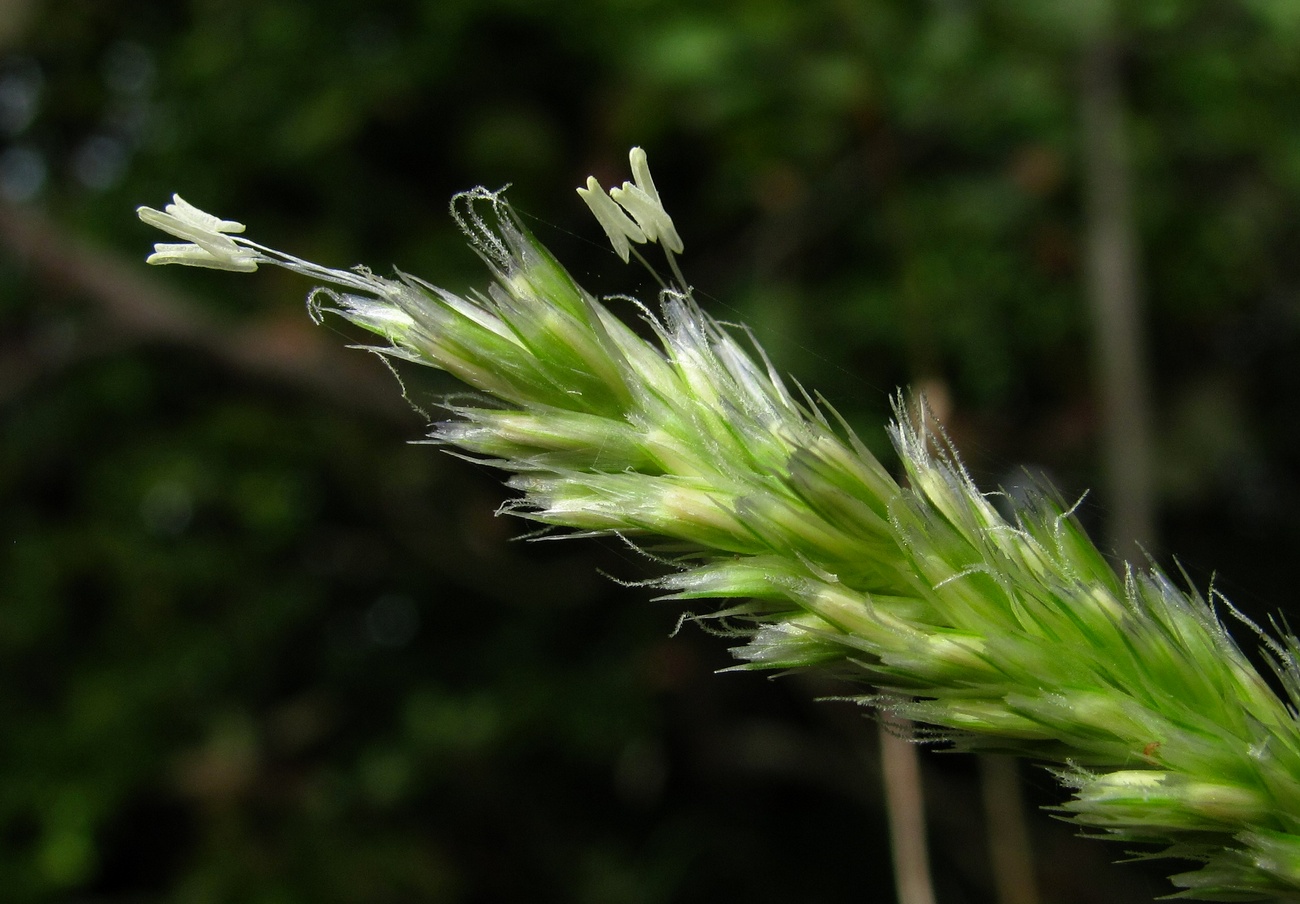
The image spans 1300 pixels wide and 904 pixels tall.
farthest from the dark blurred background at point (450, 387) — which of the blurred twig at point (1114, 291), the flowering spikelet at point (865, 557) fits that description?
the flowering spikelet at point (865, 557)

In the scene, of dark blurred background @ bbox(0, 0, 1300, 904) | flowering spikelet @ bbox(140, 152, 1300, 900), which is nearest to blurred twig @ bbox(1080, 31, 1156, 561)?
dark blurred background @ bbox(0, 0, 1300, 904)

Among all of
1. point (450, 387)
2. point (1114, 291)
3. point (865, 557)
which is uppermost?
point (1114, 291)

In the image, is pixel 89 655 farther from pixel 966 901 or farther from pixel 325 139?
pixel 966 901

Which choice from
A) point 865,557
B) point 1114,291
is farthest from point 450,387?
point 865,557

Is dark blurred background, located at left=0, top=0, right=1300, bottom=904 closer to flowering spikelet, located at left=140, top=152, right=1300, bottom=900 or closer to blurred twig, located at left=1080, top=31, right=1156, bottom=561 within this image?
blurred twig, located at left=1080, top=31, right=1156, bottom=561

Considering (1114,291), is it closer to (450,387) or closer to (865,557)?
(450,387)

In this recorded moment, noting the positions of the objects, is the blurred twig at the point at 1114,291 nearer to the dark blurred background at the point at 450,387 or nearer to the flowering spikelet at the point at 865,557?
the dark blurred background at the point at 450,387

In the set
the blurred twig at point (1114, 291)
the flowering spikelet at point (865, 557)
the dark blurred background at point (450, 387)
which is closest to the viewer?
the flowering spikelet at point (865, 557)
